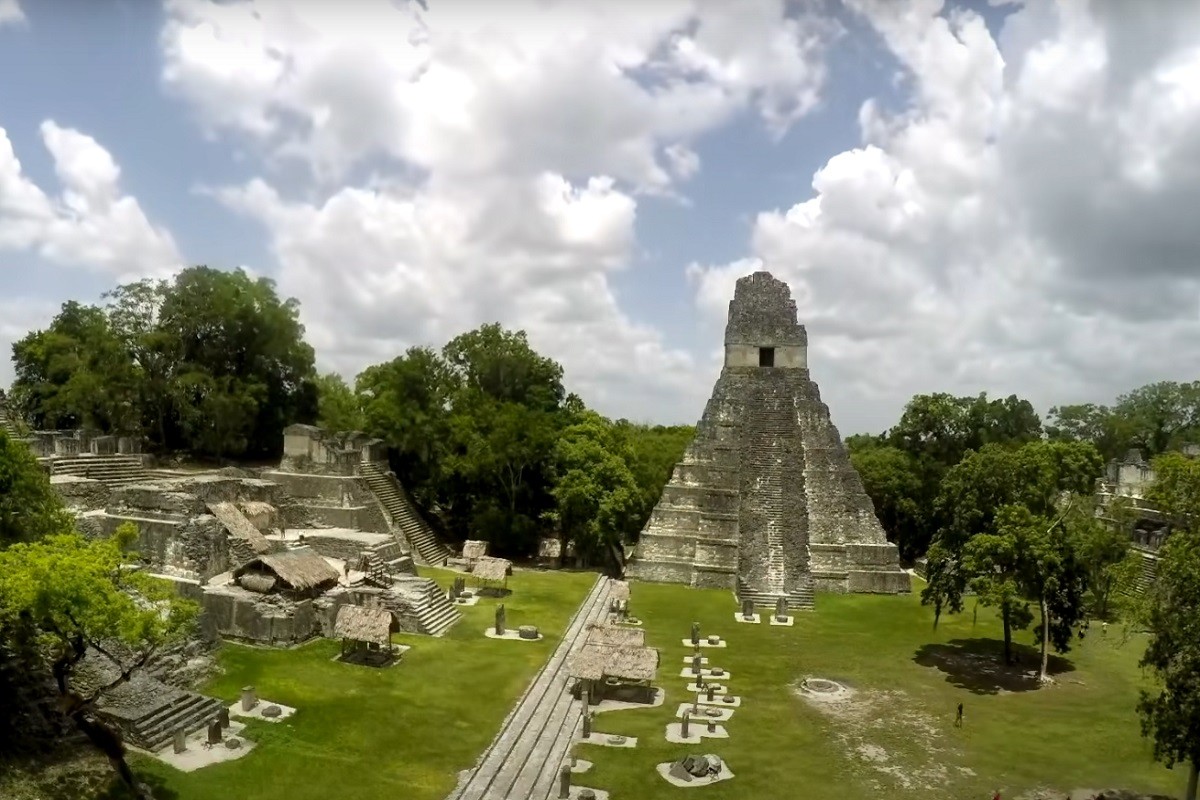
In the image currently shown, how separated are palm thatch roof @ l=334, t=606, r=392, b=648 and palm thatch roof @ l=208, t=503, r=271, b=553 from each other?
6.31 meters

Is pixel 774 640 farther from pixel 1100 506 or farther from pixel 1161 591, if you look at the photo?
pixel 1100 506

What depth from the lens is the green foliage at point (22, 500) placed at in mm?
15039

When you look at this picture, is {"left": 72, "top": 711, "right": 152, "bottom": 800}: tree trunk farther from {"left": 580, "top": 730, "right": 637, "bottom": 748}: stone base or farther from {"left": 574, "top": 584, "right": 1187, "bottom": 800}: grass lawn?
{"left": 580, "top": 730, "right": 637, "bottom": 748}: stone base

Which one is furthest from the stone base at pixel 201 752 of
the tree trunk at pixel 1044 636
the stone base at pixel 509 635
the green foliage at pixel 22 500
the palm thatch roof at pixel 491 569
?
the tree trunk at pixel 1044 636

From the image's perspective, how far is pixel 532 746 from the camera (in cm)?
1709

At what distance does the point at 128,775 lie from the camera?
1295cm

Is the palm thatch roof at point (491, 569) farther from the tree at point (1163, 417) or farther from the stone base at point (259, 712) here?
the tree at point (1163, 417)

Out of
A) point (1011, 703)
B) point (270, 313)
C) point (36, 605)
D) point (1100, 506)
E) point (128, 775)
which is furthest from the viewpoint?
point (270, 313)

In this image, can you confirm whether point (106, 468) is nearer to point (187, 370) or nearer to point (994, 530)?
point (187, 370)

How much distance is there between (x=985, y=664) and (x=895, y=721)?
6842mm

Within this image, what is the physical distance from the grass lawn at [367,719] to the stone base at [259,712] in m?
0.21

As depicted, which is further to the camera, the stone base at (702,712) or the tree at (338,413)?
the tree at (338,413)

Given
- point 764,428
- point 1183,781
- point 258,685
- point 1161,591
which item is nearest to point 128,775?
→ point 258,685

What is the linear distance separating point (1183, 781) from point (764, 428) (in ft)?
74.8
